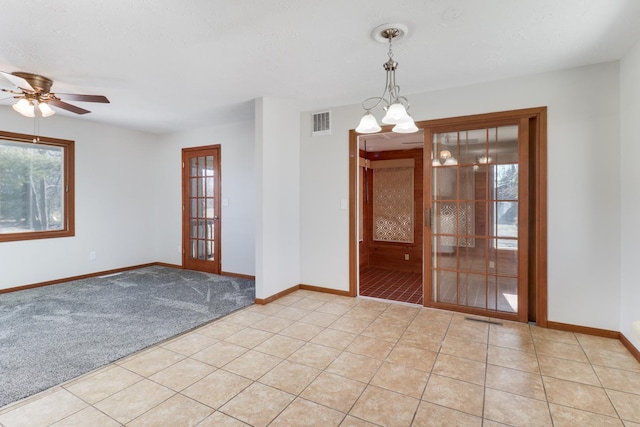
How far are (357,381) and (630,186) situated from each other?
2682mm

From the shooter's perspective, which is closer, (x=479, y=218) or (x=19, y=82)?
(x=19, y=82)

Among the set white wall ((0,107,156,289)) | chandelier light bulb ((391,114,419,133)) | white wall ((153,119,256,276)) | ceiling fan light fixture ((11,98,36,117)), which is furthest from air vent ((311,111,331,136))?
white wall ((0,107,156,289))

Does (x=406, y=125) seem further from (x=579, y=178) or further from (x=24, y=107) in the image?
(x=24, y=107)

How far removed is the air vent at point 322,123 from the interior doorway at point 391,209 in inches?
56.1

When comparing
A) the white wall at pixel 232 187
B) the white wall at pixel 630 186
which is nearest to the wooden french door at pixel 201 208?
the white wall at pixel 232 187

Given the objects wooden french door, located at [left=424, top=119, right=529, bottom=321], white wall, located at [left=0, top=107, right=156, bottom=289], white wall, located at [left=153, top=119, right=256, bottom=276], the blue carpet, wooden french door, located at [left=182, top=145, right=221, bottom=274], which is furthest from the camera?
wooden french door, located at [left=182, top=145, right=221, bottom=274]

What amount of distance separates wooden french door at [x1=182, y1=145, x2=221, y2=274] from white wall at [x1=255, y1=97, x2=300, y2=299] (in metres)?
1.70

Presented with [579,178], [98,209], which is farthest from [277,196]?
[98,209]

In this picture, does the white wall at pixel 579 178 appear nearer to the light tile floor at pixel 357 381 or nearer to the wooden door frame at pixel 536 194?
the wooden door frame at pixel 536 194

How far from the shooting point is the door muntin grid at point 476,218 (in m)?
3.27

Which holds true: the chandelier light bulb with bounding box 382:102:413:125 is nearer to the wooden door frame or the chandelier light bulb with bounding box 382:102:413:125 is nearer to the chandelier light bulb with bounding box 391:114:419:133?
the chandelier light bulb with bounding box 391:114:419:133

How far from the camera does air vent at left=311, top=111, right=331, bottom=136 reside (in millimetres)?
4176

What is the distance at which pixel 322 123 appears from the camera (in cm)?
422

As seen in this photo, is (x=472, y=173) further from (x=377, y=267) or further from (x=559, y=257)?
(x=377, y=267)
